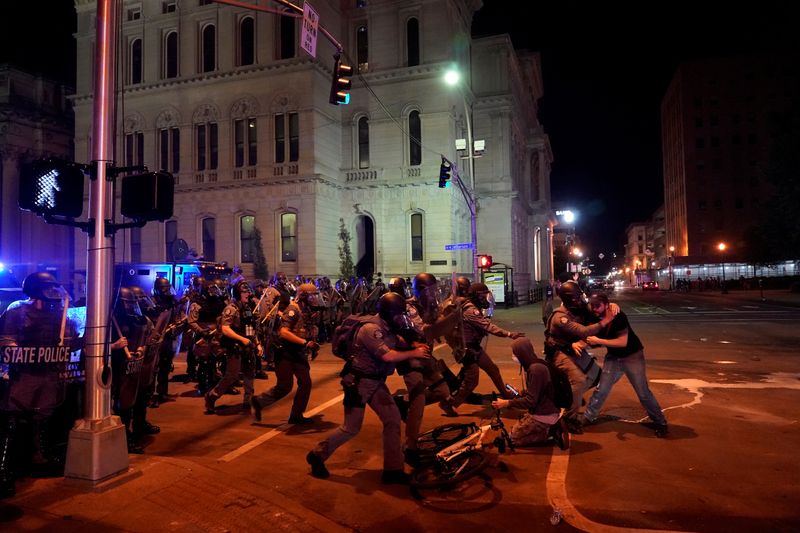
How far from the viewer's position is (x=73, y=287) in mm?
16625

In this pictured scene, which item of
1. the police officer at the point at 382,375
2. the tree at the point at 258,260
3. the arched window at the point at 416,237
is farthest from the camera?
the arched window at the point at 416,237

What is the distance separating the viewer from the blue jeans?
22.3 ft

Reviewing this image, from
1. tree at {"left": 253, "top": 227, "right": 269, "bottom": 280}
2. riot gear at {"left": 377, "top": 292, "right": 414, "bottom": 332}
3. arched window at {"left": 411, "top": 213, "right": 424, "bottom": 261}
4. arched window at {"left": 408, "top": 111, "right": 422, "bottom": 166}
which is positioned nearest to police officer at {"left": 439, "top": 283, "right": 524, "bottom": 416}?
riot gear at {"left": 377, "top": 292, "right": 414, "bottom": 332}

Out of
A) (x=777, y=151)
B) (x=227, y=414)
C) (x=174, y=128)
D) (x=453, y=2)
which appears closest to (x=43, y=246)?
(x=174, y=128)

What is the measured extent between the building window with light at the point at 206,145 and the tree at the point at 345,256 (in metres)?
7.99

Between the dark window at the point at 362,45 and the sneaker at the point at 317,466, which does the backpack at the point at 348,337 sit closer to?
the sneaker at the point at 317,466

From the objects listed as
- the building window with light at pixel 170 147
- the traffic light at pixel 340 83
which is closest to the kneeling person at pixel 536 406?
the traffic light at pixel 340 83

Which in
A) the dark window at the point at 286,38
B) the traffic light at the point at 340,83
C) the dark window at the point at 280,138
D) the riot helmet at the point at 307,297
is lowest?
the riot helmet at the point at 307,297

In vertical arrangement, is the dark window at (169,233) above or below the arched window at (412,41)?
below

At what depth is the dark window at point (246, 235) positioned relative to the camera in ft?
98.1

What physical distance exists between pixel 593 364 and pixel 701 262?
92335 millimetres

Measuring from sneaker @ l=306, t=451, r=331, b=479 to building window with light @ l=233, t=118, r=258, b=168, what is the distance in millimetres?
26574

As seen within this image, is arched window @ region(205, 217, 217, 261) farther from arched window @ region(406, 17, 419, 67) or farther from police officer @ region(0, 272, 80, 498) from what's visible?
police officer @ region(0, 272, 80, 498)

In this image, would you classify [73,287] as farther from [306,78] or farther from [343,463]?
[306,78]
